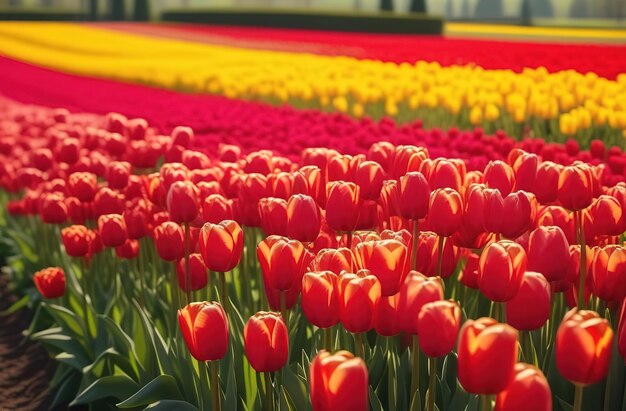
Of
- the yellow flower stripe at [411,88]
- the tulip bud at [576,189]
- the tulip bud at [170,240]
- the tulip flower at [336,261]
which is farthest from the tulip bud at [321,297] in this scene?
the yellow flower stripe at [411,88]

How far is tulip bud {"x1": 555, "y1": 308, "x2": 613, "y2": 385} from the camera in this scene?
49.2 inches

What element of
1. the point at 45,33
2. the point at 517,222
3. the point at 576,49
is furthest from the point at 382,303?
the point at 45,33

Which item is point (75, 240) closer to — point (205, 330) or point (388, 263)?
point (205, 330)

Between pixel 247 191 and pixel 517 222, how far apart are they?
87cm

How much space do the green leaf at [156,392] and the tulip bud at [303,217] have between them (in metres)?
0.52

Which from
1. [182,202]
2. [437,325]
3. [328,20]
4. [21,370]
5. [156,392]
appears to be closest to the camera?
[437,325]

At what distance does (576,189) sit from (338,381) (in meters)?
1.06

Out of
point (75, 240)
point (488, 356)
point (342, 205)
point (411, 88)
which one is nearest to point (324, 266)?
point (342, 205)

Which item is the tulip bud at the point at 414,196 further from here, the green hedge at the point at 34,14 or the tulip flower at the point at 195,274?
the green hedge at the point at 34,14

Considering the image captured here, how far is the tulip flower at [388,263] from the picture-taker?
1.58m

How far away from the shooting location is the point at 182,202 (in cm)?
233

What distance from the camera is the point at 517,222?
185 centimetres

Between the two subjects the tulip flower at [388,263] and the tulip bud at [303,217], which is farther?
the tulip bud at [303,217]

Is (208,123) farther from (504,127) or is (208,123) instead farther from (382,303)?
(382,303)
